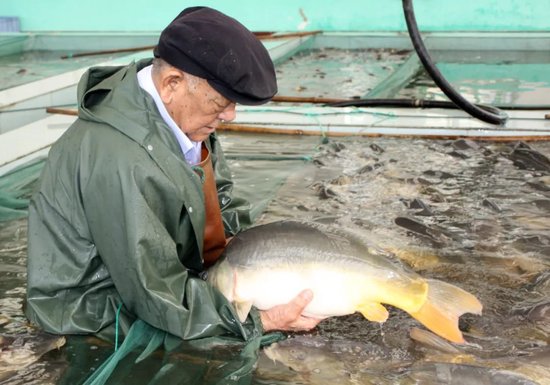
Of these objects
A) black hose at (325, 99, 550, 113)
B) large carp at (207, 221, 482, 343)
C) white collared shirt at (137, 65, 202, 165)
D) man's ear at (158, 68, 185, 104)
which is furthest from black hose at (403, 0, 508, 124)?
man's ear at (158, 68, 185, 104)

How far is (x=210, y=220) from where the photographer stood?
353 centimetres

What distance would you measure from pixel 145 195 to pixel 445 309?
1.21 meters

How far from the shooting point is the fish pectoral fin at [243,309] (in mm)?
3084

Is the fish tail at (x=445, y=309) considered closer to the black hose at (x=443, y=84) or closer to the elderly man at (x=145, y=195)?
the elderly man at (x=145, y=195)

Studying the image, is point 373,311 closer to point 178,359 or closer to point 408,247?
point 178,359

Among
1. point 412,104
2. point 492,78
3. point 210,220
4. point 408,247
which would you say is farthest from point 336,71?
point 210,220

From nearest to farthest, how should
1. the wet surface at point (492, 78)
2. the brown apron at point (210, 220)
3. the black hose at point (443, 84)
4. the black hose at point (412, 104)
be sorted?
the brown apron at point (210, 220) → the black hose at point (443, 84) → the black hose at point (412, 104) → the wet surface at point (492, 78)

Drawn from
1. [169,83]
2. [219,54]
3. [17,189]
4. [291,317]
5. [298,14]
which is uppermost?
[219,54]

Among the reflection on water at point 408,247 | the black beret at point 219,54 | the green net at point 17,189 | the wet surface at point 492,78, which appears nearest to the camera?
the black beret at point 219,54

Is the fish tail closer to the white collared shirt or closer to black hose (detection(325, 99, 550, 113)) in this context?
the white collared shirt

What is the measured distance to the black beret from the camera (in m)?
2.75

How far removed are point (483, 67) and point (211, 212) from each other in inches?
384

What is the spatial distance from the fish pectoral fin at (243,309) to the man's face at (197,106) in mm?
698

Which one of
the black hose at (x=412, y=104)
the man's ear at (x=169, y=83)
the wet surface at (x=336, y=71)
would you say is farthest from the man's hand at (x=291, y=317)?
the wet surface at (x=336, y=71)
